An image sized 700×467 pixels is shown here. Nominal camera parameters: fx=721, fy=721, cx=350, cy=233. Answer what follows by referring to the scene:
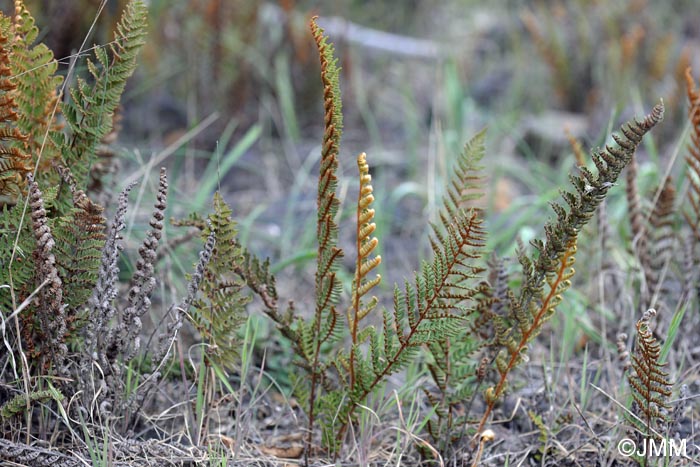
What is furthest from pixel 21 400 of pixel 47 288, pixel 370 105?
pixel 370 105

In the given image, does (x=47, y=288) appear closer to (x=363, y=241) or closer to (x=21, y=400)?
(x=21, y=400)

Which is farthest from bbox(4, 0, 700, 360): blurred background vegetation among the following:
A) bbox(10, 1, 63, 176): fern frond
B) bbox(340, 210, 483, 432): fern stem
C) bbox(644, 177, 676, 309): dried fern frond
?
bbox(340, 210, 483, 432): fern stem

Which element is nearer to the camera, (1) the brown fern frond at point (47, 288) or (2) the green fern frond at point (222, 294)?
(1) the brown fern frond at point (47, 288)

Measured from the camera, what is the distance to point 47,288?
1.38m

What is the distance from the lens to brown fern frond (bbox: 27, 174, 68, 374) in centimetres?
128

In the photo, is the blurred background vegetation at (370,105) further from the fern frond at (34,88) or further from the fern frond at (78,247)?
the fern frond at (78,247)

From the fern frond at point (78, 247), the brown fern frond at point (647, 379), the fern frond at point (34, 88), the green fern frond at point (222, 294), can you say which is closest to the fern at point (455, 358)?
the brown fern frond at point (647, 379)

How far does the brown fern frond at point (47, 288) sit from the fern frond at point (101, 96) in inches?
7.6

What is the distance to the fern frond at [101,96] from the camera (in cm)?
149

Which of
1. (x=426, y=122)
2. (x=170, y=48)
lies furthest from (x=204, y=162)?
(x=426, y=122)

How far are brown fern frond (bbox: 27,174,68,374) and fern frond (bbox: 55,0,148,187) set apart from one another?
0.63ft

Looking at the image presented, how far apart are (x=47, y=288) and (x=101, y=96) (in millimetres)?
414

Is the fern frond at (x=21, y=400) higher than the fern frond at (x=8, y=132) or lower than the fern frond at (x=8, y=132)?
lower

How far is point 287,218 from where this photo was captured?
2812mm
